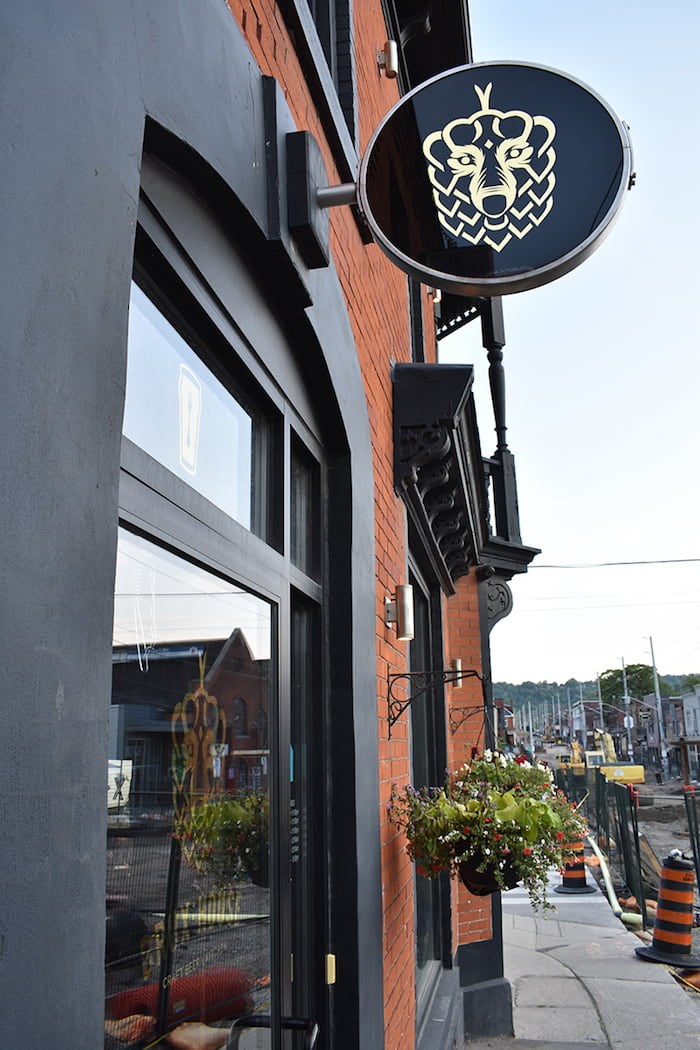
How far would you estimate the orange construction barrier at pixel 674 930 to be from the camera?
8.60 meters

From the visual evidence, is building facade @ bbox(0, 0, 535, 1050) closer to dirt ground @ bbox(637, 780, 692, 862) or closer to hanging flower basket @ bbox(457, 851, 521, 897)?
hanging flower basket @ bbox(457, 851, 521, 897)

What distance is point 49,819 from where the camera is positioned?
1049 mm

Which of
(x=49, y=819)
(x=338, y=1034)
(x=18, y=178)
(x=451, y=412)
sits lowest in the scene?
(x=338, y=1034)

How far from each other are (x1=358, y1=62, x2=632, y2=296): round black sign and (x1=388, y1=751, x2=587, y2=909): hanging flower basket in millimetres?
2333

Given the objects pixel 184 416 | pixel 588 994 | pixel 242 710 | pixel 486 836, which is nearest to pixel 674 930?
pixel 588 994

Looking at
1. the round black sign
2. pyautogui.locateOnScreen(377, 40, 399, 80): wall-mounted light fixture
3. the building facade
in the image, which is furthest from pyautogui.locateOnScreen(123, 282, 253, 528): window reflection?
pyautogui.locateOnScreen(377, 40, 399, 80): wall-mounted light fixture

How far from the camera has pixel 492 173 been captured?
246 cm

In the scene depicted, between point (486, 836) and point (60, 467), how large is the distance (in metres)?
3.11

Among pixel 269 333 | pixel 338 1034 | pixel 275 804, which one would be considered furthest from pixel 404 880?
pixel 269 333

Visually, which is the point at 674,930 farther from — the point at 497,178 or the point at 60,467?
the point at 60,467

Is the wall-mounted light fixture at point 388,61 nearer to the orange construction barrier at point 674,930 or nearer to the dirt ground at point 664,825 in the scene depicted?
the orange construction barrier at point 674,930

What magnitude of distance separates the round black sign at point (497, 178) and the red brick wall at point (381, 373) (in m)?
0.46

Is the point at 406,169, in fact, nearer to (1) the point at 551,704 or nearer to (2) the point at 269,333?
(2) the point at 269,333

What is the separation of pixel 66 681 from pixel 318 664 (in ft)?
6.49
